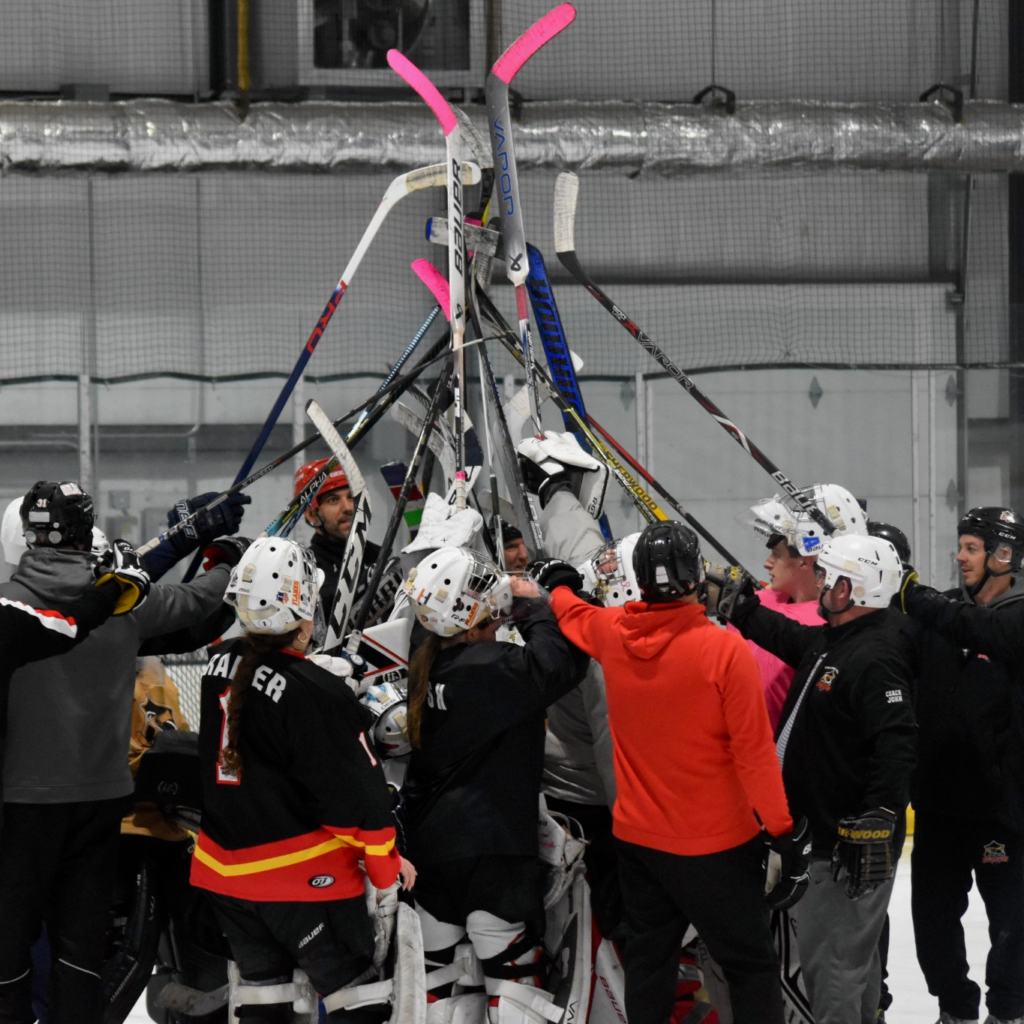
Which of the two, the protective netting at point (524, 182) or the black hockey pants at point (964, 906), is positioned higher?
the protective netting at point (524, 182)

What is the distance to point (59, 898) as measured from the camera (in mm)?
2811

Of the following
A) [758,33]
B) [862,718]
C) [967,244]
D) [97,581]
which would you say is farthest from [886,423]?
[97,581]

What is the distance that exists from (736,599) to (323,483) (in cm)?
112

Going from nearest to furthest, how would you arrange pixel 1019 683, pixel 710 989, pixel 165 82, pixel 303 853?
1. pixel 303 853
2. pixel 710 989
3. pixel 1019 683
4. pixel 165 82

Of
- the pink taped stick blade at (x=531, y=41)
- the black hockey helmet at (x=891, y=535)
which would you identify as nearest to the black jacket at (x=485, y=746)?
the black hockey helmet at (x=891, y=535)

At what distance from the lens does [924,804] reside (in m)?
3.29

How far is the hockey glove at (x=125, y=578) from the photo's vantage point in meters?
2.71

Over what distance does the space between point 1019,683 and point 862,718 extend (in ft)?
2.10

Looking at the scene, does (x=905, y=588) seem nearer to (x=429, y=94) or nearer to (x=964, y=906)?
(x=964, y=906)

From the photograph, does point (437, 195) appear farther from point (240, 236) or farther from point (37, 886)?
point (37, 886)

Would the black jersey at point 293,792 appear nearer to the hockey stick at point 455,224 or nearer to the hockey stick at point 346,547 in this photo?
the hockey stick at point 346,547

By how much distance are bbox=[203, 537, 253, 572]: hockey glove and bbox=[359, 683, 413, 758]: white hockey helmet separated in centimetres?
57

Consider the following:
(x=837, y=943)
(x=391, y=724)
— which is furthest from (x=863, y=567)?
(x=391, y=724)

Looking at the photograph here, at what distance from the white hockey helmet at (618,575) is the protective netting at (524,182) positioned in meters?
3.72
